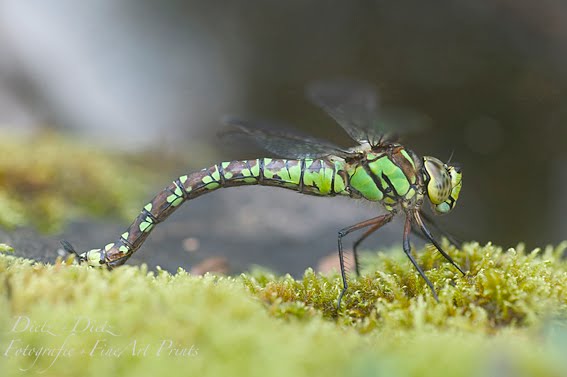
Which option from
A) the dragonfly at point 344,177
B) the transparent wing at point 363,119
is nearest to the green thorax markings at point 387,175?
the dragonfly at point 344,177

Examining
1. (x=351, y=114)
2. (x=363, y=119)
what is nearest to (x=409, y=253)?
(x=363, y=119)

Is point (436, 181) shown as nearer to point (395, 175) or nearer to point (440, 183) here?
point (440, 183)

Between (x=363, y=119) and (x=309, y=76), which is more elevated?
(x=309, y=76)

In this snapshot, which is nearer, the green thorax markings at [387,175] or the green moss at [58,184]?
the green thorax markings at [387,175]

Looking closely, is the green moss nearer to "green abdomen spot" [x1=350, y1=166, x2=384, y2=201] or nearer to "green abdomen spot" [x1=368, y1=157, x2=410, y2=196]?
"green abdomen spot" [x1=350, y1=166, x2=384, y2=201]

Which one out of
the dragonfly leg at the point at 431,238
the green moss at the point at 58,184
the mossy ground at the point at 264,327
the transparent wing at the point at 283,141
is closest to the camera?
the mossy ground at the point at 264,327

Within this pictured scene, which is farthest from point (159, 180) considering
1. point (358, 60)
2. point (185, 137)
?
point (358, 60)

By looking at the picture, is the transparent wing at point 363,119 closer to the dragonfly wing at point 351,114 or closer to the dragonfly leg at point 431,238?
the dragonfly wing at point 351,114
